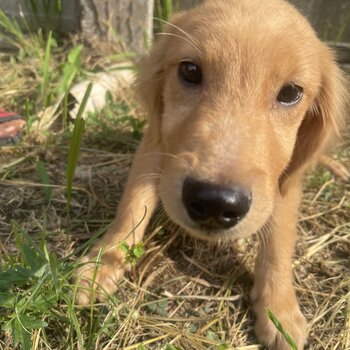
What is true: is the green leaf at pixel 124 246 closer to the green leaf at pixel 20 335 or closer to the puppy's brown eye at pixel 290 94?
the green leaf at pixel 20 335

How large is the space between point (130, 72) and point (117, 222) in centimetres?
182

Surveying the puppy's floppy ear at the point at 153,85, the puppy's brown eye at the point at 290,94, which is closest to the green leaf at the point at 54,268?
the puppy's floppy ear at the point at 153,85

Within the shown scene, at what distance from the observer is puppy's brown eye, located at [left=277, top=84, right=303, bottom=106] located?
1.89 m

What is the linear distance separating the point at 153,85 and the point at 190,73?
32cm

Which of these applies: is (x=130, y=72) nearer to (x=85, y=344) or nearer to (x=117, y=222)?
(x=117, y=222)

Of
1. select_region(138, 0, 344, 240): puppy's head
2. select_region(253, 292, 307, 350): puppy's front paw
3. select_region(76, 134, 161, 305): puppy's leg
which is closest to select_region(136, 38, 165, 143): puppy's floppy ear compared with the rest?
select_region(138, 0, 344, 240): puppy's head

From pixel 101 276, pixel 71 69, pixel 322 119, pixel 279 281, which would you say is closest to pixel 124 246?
pixel 101 276

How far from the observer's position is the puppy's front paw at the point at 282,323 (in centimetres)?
199

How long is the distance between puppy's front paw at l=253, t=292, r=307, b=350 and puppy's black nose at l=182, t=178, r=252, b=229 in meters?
0.62

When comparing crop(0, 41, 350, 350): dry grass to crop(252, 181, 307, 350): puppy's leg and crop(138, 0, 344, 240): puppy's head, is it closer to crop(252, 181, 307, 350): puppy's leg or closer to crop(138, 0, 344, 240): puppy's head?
crop(252, 181, 307, 350): puppy's leg

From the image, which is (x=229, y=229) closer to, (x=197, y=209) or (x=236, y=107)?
(x=197, y=209)

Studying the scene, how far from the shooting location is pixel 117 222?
2250 mm

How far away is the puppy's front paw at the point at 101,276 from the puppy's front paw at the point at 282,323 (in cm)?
61

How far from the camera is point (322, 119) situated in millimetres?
2145
